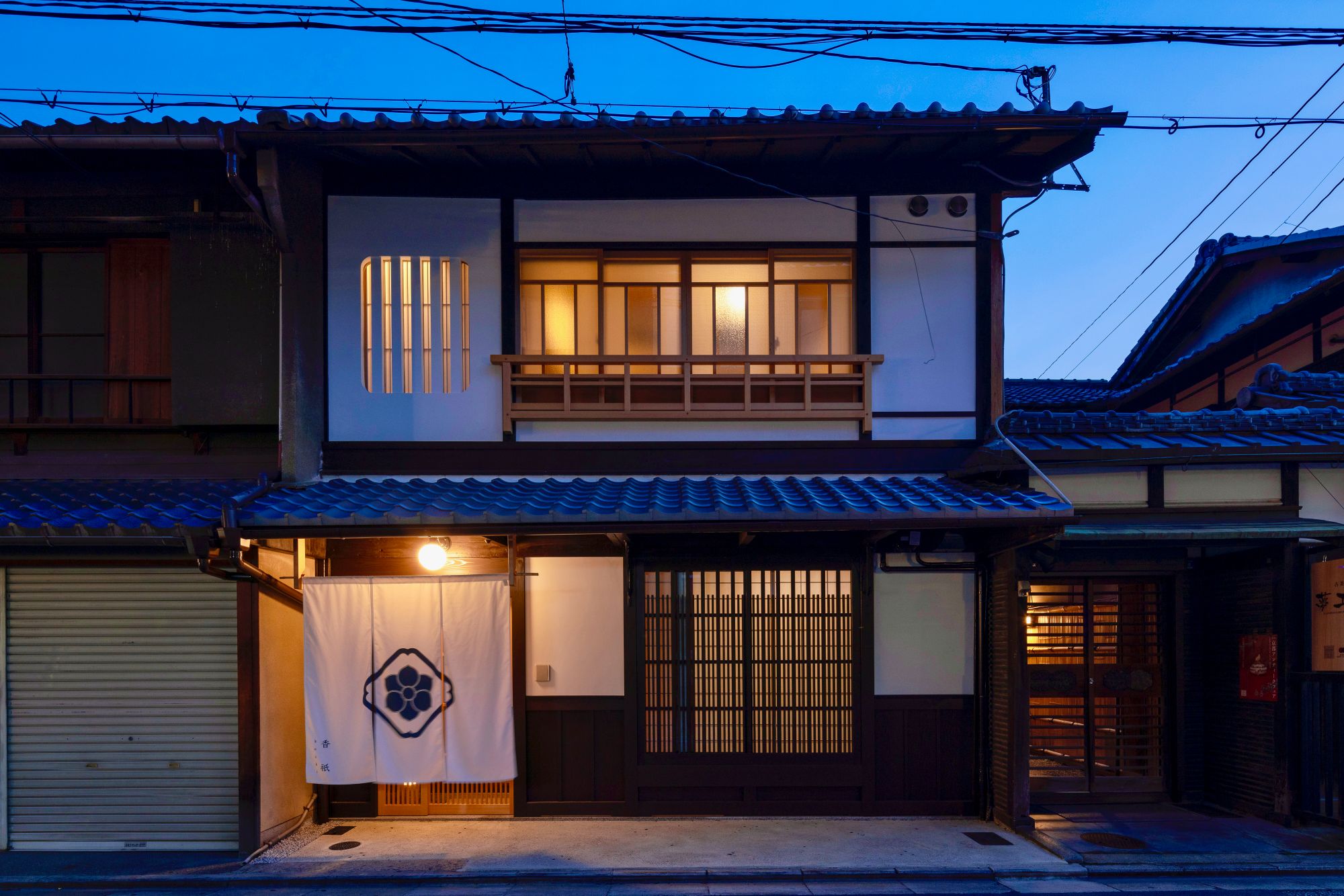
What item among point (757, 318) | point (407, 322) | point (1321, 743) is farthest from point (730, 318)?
point (1321, 743)

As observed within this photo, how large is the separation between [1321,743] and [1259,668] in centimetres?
86

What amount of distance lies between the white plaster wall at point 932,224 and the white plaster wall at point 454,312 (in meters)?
4.50

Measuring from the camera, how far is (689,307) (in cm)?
976

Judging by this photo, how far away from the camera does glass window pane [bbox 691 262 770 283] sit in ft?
32.2

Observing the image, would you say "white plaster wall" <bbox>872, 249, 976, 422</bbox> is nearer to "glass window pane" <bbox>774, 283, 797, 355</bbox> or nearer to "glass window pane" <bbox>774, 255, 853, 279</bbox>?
"glass window pane" <bbox>774, 255, 853, 279</bbox>

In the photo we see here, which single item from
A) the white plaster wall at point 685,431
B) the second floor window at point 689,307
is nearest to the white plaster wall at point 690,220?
the second floor window at point 689,307

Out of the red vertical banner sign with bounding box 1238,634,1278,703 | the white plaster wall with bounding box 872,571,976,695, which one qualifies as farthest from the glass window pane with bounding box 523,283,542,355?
the red vertical banner sign with bounding box 1238,634,1278,703

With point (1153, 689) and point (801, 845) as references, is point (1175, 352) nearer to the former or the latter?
point (1153, 689)

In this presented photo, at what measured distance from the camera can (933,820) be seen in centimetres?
909

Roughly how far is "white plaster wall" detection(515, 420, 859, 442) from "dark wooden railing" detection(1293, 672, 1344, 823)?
17.3 feet

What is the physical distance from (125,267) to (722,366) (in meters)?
6.97

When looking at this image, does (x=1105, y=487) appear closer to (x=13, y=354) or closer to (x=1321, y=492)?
(x=1321, y=492)

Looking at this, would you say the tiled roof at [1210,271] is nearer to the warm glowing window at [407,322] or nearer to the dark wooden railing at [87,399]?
the warm glowing window at [407,322]

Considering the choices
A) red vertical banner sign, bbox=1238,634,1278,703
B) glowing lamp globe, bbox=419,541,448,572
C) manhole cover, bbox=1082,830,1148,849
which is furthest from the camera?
glowing lamp globe, bbox=419,541,448,572
